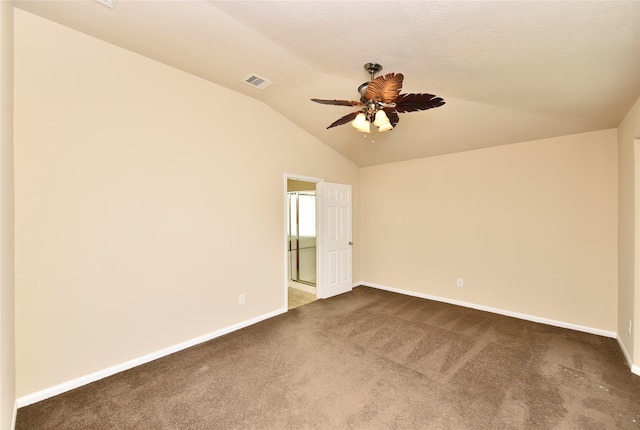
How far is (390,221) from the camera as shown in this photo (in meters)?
5.12

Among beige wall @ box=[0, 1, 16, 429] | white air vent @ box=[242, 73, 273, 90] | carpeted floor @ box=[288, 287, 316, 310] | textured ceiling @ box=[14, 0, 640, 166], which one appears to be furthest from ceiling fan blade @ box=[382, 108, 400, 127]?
carpeted floor @ box=[288, 287, 316, 310]

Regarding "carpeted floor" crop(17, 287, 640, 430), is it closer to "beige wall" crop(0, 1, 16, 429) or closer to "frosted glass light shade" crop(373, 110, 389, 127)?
"beige wall" crop(0, 1, 16, 429)

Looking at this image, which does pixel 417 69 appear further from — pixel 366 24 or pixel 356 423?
pixel 356 423

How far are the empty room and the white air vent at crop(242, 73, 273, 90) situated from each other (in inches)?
4.1

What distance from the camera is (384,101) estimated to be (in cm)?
213

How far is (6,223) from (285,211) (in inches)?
108

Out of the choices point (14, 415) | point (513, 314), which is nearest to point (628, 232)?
point (513, 314)

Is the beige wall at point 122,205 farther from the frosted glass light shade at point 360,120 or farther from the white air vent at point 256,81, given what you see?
the frosted glass light shade at point 360,120

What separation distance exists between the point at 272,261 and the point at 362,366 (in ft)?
6.11

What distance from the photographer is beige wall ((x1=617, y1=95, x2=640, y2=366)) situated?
2.46m

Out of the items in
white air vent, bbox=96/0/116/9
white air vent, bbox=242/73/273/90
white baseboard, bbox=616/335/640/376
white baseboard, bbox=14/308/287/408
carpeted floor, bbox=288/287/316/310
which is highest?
white air vent, bbox=242/73/273/90

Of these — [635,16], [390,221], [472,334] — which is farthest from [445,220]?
[635,16]

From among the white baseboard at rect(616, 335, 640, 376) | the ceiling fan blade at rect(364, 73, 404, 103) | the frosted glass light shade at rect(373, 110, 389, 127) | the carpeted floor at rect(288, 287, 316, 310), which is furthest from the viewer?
the carpeted floor at rect(288, 287, 316, 310)

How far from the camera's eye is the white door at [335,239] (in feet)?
15.3
